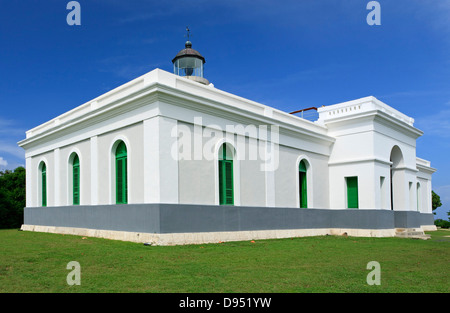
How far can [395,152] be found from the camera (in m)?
21.8

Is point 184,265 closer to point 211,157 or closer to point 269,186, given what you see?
point 211,157

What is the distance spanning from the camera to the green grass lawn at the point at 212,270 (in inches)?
241

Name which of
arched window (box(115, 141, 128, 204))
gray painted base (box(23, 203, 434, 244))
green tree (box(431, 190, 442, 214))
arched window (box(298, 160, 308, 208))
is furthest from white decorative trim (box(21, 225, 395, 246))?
green tree (box(431, 190, 442, 214))

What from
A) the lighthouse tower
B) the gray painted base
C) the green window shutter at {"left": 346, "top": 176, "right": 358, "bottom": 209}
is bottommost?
the gray painted base

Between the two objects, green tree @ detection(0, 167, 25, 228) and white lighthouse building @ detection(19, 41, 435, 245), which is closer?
white lighthouse building @ detection(19, 41, 435, 245)

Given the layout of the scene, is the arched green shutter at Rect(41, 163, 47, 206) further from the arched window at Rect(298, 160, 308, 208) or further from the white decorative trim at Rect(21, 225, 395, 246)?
the arched window at Rect(298, 160, 308, 208)

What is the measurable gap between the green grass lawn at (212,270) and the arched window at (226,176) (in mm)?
Answer: 3413

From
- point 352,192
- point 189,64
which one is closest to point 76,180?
point 189,64

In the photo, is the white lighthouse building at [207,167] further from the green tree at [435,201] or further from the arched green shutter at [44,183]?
the green tree at [435,201]

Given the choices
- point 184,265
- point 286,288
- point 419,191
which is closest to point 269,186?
point 184,265

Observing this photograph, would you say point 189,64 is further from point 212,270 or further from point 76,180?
point 212,270

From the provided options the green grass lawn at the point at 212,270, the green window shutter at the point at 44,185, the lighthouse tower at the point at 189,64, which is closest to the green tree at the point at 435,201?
the lighthouse tower at the point at 189,64

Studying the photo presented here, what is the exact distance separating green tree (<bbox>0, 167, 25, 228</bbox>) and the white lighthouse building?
436 cm

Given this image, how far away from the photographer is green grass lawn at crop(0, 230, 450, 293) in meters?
6.11
